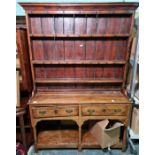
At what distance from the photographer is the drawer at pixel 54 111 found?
183 centimetres

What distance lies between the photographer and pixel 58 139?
2082 millimetres

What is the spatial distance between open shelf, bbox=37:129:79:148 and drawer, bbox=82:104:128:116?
0.44 m

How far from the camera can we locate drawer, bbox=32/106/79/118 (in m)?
1.83

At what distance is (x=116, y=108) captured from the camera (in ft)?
6.12

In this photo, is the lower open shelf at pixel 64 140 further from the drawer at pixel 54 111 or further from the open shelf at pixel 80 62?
the open shelf at pixel 80 62

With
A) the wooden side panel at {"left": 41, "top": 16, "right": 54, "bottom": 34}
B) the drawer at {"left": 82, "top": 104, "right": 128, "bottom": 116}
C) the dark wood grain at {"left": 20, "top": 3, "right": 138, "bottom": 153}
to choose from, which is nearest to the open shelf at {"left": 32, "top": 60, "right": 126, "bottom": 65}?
the dark wood grain at {"left": 20, "top": 3, "right": 138, "bottom": 153}

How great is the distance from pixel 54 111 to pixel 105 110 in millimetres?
573

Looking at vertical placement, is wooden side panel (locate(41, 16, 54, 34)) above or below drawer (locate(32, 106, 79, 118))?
above

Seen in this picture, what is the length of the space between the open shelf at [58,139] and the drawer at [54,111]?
0.40 meters

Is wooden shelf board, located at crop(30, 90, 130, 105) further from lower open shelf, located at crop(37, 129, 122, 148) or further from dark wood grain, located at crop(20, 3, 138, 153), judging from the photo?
lower open shelf, located at crop(37, 129, 122, 148)

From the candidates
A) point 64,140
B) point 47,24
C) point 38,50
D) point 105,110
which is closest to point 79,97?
point 105,110
